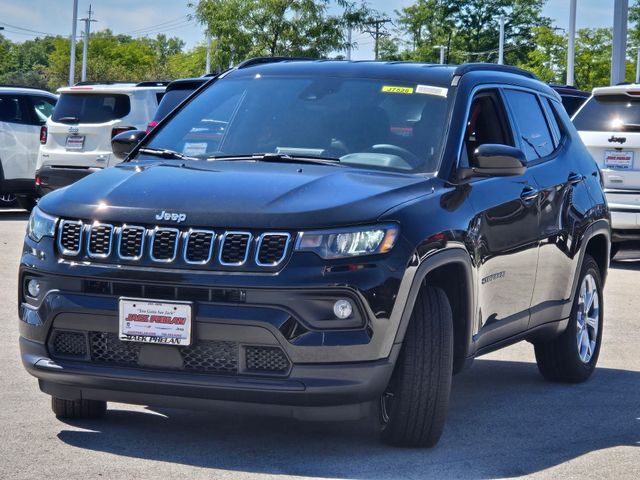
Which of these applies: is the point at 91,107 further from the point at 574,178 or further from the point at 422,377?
the point at 422,377

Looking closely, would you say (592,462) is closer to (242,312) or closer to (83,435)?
(242,312)

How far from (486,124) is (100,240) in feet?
7.82

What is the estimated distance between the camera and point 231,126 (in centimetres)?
692

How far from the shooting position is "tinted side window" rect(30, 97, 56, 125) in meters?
20.5

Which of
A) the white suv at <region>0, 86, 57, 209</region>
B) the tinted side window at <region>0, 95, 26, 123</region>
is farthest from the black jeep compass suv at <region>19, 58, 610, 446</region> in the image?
the tinted side window at <region>0, 95, 26, 123</region>

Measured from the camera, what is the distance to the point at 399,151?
651cm

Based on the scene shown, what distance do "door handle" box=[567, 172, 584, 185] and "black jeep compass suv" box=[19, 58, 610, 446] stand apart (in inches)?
38.4

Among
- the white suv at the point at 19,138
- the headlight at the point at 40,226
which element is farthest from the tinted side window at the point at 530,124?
the white suv at the point at 19,138

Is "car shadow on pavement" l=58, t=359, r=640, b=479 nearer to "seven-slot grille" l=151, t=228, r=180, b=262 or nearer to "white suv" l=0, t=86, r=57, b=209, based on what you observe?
"seven-slot grille" l=151, t=228, r=180, b=262

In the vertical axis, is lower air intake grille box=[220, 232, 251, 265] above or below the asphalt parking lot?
above

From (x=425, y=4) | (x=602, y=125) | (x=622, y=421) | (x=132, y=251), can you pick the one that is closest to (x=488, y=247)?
(x=622, y=421)

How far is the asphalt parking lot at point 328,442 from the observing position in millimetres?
5572

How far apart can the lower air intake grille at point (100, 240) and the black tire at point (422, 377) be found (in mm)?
1280

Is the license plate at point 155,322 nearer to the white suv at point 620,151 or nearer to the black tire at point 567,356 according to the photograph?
the black tire at point 567,356
